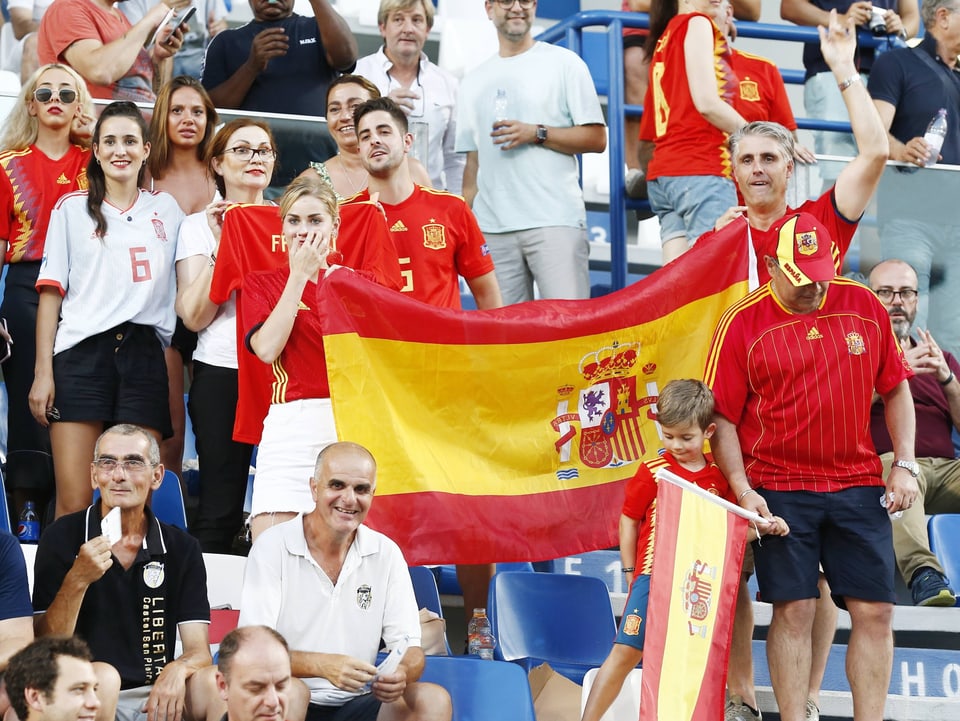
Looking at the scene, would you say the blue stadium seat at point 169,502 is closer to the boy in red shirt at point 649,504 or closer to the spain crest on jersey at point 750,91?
the boy in red shirt at point 649,504

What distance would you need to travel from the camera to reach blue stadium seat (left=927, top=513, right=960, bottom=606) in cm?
695

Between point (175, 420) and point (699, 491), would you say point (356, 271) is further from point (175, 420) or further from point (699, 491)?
point (699, 491)

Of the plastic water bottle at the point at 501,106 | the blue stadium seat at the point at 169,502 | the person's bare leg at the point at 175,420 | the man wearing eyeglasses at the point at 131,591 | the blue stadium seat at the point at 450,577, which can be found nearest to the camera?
the man wearing eyeglasses at the point at 131,591

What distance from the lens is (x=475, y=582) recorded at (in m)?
6.41

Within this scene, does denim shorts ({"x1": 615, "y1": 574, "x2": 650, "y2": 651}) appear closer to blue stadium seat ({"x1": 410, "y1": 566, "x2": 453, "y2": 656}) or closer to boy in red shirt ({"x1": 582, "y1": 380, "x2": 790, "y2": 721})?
boy in red shirt ({"x1": 582, "y1": 380, "x2": 790, "y2": 721})

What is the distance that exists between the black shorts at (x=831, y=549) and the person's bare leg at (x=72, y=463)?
265 centimetres

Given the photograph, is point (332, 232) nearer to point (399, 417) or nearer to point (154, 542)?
point (399, 417)

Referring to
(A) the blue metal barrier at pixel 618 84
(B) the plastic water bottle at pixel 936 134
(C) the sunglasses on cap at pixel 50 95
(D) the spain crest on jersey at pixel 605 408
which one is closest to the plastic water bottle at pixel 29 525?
(C) the sunglasses on cap at pixel 50 95

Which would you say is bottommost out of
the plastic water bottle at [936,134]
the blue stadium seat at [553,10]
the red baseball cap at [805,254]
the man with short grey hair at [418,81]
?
the red baseball cap at [805,254]

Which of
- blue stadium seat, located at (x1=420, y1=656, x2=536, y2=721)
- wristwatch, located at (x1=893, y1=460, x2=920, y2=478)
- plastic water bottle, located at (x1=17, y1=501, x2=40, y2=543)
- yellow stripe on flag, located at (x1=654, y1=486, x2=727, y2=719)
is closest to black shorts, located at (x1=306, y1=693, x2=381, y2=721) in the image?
blue stadium seat, located at (x1=420, y1=656, x2=536, y2=721)

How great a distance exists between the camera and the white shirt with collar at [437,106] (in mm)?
8375

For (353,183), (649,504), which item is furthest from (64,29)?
(649,504)

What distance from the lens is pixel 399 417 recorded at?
237 inches

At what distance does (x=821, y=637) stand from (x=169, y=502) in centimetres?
263
